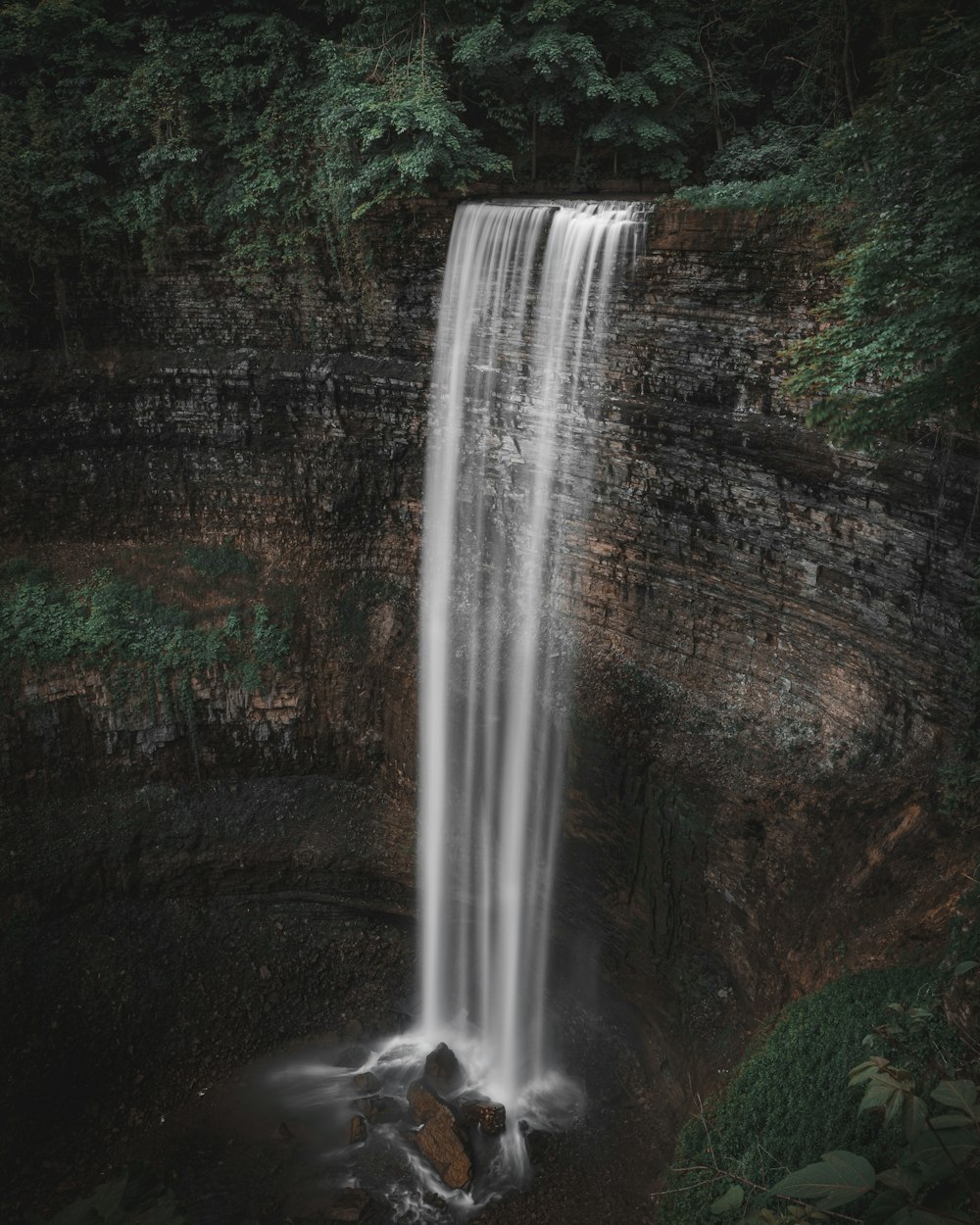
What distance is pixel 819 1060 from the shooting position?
7.61m

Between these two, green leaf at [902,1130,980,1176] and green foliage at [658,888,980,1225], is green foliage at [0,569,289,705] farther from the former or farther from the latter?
green leaf at [902,1130,980,1176]

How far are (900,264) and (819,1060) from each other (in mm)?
7041

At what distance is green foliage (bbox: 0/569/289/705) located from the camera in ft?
44.0

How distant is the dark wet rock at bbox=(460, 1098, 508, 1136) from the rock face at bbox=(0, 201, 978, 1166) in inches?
86.5

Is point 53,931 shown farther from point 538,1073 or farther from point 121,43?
point 121,43

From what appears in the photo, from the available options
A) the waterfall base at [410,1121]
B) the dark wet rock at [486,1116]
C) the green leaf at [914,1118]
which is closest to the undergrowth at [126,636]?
the waterfall base at [410,1121]

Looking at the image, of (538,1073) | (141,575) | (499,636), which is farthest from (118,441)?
(538,1073)

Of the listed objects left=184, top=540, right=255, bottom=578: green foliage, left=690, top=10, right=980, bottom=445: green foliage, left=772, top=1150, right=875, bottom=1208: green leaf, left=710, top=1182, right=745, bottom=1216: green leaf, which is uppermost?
left=690, top=10, right=980, bottom=445: green foliage

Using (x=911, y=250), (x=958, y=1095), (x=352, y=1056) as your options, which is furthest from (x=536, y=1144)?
(x=911, y=250)

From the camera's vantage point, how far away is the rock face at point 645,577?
8.92m

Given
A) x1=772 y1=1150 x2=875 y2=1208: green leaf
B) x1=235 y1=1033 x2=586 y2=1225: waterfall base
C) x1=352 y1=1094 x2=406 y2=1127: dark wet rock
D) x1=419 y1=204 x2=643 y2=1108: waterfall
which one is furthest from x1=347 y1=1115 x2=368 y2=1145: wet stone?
x1=772 y1=1150 x2=875 y2=1208: green leaf

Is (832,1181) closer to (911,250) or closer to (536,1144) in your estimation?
(911,250)

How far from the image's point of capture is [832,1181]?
2.43 metres

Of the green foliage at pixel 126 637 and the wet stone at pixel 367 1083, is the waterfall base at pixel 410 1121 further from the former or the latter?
the green foliage at pixel 126 637
